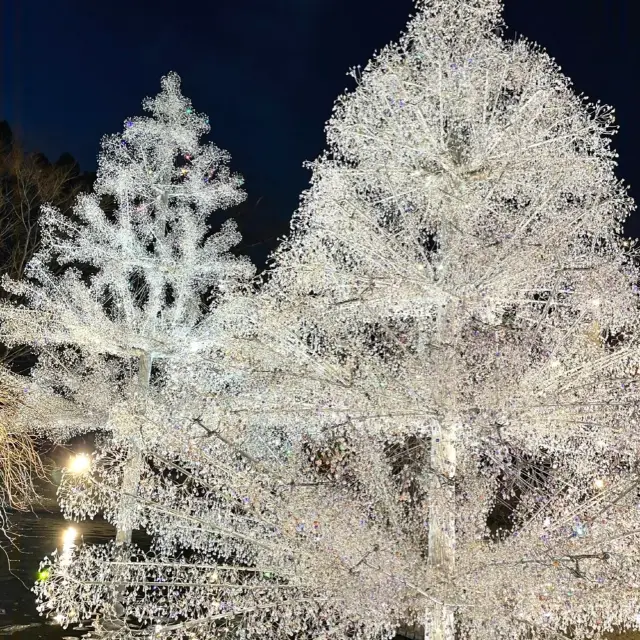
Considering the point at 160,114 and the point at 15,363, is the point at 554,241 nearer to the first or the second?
the point at 160,114

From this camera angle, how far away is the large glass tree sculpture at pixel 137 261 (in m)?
9.71

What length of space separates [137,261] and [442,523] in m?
7.04

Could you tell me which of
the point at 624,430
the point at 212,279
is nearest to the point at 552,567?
the point at 624,430

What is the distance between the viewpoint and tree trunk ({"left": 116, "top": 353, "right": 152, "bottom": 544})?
7.34 m

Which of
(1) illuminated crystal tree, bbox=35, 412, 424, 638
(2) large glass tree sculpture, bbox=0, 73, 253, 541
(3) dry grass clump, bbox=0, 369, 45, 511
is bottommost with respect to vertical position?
(1) illuminated crystal tree, bbox=35, 412, 424, 638

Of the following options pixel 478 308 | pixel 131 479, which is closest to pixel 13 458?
pixel 131 479

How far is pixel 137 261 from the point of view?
10148 millimetres

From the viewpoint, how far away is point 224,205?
1087cm

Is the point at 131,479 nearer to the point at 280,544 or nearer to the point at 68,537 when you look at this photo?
the point at 280,544

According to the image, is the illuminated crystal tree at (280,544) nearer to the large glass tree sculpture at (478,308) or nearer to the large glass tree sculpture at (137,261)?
the large glass tree sculpture at (478,308)

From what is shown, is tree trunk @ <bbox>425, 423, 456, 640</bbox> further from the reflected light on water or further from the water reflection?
the reflected light on water

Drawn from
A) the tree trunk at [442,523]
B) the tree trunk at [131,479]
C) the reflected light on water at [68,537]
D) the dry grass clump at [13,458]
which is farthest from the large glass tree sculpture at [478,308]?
the reflected light on water at [68,537]

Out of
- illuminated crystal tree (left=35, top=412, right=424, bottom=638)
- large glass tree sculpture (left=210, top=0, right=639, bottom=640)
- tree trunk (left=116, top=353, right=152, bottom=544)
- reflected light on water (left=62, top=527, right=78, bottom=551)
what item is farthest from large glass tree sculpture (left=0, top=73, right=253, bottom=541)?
large glass tree sculpture (left=210, top=0, right=639, bottom=640)

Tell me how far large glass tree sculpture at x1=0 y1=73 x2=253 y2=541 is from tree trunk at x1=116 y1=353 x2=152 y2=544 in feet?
0.12
